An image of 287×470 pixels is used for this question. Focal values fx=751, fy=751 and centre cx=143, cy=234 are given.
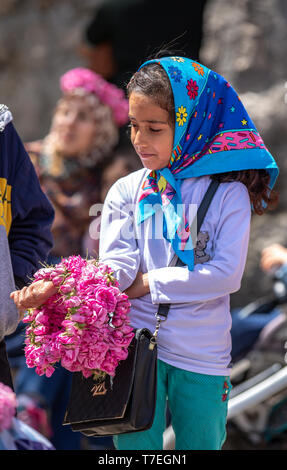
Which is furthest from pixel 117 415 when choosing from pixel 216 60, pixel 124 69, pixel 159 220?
pixel 124 69

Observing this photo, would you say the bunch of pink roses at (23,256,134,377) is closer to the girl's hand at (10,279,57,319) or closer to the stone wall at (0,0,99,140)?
the girl's hand at (10,279,57,319)

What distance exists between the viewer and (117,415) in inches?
90.2

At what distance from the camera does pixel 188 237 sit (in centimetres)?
246

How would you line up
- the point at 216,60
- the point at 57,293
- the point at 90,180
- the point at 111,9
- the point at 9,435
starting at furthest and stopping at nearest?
the point at 111,9 → the point at 216,60 → the point at 90,180 → the point at 57,293 → the point at 9,435

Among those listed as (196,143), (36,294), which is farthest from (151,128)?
(36,294)

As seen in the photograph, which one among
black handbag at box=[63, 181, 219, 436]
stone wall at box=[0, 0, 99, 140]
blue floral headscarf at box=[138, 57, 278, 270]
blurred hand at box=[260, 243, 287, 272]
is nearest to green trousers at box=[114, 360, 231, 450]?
black handbag at box=[63, 181, 219, 436]

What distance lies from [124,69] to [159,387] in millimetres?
4001

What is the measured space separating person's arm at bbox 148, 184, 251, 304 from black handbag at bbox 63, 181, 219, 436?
4.1 inches

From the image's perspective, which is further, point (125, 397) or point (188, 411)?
point (188, 411)

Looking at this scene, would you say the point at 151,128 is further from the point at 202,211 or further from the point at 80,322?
the point at 80,322

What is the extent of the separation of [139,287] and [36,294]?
1.29ft

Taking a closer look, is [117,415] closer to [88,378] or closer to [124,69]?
[88,378]

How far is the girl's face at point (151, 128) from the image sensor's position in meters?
2.47

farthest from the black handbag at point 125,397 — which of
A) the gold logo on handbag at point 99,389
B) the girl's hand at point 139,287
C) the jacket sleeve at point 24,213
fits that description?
the jacket sleeve at point 24,213
